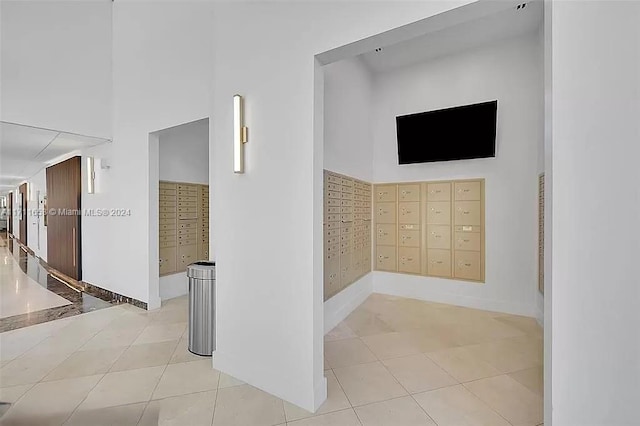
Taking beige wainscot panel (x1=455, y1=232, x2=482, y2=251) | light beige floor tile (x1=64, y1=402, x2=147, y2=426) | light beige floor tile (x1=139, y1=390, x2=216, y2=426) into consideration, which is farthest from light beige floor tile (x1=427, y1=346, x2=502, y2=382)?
light beige floor tile (x1=64, y1=402, x2=147, y2=426)

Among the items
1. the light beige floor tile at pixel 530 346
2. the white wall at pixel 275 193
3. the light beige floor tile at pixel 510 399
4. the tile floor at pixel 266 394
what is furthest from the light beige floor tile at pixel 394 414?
the light beige floor tile at pixel 530 346

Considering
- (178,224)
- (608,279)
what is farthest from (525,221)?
(178,224)

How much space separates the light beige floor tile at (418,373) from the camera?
207 centimetres

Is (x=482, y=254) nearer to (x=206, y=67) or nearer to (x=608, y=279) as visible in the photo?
(x=608, y=279)

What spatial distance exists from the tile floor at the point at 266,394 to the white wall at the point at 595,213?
793 millimetres

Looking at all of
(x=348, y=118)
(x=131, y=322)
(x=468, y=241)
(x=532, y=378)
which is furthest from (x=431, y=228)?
(x=131, y=322)

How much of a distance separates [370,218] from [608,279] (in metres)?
3.29

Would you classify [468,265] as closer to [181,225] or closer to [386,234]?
[386,234]

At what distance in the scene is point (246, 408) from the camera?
182cm

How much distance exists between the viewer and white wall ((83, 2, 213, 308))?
3.18 metres

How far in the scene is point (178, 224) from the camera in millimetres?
4219

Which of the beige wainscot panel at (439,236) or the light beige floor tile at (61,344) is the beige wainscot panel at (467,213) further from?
the light beige floor tile at (61,344)

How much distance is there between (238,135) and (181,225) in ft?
8.90

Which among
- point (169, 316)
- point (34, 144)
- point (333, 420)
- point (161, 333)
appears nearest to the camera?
point (333, 420)
